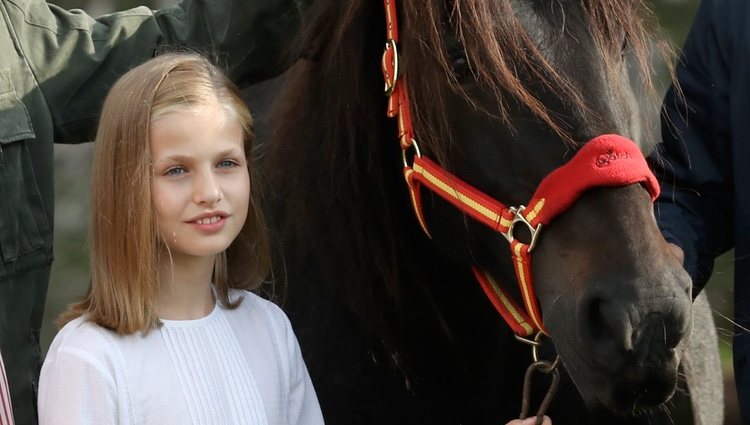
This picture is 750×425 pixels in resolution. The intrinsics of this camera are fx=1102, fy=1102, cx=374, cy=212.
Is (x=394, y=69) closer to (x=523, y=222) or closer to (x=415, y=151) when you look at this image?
(x=415, y=151)

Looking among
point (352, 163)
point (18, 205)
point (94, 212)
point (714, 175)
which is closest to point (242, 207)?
point (94, 212)

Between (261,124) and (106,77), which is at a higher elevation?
(106,77)

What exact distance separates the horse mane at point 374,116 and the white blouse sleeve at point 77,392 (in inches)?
31.4

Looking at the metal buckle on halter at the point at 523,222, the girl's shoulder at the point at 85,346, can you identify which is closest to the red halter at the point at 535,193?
the metal buckle on halter at the point at 523,222

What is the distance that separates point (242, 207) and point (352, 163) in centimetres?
43

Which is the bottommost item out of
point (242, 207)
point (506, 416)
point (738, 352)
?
point (506, 416)

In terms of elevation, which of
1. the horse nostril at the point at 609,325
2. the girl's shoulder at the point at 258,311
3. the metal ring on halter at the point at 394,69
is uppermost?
the metal ring on halter at the point at 394,69

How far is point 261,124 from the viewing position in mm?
3088

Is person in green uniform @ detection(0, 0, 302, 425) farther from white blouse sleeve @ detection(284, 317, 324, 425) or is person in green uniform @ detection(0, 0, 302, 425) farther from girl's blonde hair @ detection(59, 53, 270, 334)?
white blouse sleeve @ detection(284, 317, 324, 425)

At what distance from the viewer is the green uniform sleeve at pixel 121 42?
258 centimetres

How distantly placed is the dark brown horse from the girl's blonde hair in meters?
0.44

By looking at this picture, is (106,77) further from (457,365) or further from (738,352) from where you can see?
(738,352)

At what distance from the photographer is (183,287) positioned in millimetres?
2121

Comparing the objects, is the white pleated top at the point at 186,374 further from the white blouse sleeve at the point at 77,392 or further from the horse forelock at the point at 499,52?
the horse forelock at the point at 499,52
